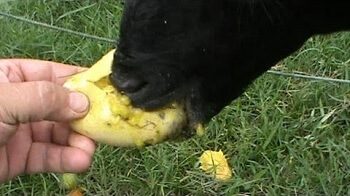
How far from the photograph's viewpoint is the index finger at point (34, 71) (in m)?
2.18

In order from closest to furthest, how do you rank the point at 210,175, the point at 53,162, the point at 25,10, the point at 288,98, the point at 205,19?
the point at 205,19 < the point at 53,162 < the point at 210,175 < the point at 288,98 < the point at 25,10

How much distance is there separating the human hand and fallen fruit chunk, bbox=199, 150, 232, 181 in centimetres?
79

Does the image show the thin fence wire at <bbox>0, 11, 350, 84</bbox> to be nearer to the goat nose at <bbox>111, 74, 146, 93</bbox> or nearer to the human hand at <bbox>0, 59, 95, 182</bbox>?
the human hand at <bbox>0, 59, 95, 182</bbox>

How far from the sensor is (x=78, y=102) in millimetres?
1949

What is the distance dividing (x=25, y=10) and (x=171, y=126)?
1.84m

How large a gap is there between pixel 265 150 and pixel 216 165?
0.52 ft

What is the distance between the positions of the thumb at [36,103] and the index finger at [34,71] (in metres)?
0.23

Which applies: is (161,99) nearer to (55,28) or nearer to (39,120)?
(39,120)

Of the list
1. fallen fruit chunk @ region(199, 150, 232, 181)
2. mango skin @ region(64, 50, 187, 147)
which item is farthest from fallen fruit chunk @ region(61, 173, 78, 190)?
mango skin @ region(64, 50, 187, 147)

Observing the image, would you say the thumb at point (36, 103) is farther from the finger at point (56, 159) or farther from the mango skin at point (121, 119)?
the finger at point (56, 159)

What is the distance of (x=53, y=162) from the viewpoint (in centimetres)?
218

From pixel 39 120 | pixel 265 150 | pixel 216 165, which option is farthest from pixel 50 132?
pixel 265 150

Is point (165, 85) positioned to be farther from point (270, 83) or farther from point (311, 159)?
point (270, 83)

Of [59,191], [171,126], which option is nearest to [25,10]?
[59,191]
